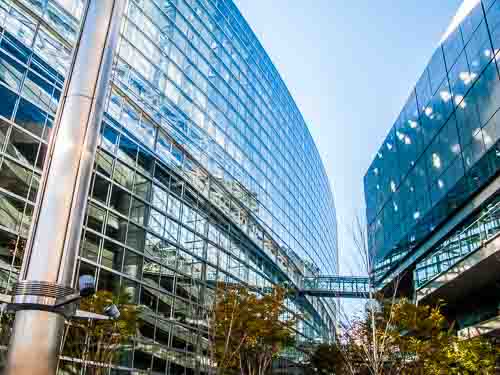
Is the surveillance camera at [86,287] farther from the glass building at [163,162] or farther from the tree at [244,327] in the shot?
the tree at [244,327]

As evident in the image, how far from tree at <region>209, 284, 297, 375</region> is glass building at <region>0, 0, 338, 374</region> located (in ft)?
9.68

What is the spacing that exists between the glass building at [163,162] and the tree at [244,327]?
2949mm

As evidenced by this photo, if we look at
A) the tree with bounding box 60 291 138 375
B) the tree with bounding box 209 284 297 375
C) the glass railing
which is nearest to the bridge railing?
the glass railing

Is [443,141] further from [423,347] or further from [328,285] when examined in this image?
[328,285]

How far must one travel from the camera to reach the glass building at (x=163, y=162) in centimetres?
1936

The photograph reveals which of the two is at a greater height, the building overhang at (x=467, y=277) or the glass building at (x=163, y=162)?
the glass building at (x=163, y=162)

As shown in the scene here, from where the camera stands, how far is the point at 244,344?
26688 millimetres

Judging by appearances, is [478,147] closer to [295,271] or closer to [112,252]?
[112,252]

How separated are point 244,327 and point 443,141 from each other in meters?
18.0

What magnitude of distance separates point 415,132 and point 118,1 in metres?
32.9

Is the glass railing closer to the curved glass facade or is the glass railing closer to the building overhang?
the building overhang

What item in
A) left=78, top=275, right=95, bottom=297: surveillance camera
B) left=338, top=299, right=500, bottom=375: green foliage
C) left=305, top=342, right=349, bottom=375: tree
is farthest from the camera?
left=305, top=342, right=349, bottom=375: tree

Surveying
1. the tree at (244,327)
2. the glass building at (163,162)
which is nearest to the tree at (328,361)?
the glass building at (163,162)

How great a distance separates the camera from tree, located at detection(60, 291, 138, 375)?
684 inches
